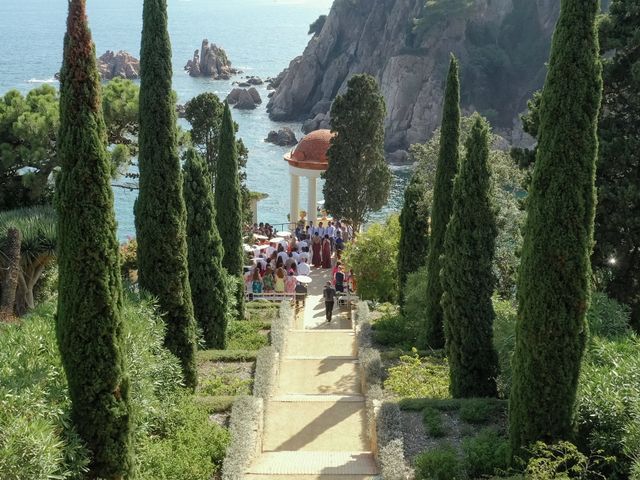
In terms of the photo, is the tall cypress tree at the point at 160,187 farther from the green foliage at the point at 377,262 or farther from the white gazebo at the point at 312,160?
the white gazebo at the point at 312,160

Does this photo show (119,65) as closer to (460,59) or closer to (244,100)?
(244,100)

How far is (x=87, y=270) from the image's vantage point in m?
9.28

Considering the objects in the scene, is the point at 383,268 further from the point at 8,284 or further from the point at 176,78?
the point at 176,78

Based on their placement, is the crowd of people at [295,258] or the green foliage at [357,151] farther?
the green foliage at [357,151]

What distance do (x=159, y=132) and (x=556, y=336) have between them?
756 centimetres

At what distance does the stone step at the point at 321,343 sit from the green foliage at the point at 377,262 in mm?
3382

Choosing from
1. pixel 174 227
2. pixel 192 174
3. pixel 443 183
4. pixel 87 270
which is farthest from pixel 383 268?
pixel 87 270

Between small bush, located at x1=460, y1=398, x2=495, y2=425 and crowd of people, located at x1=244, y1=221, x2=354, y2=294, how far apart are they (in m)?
10.6

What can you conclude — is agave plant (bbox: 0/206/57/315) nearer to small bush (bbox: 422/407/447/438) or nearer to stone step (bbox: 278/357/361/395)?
stone step (bbox: 278/357/361/395)

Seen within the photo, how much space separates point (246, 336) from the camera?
18594mm

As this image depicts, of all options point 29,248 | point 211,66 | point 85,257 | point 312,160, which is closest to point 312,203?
point 312,160

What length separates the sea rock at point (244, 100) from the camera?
110250 millimetres

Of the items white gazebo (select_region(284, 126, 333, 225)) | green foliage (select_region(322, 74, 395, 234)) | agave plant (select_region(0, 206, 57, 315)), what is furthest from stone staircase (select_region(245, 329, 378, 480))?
white gazebo (select_region(284, 126, 333, 225))

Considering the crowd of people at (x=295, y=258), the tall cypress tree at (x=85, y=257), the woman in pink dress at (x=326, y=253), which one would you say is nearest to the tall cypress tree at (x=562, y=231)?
the tall cypress tree at (x=85, y=257)
